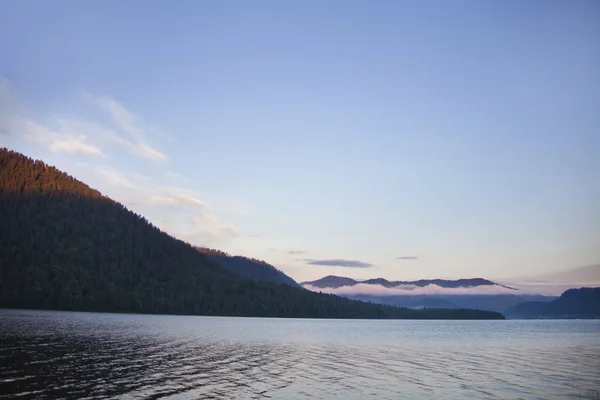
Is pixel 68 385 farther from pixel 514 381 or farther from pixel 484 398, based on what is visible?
pixel 514 381

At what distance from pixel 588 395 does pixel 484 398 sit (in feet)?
39.3

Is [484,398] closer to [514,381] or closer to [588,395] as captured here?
[588,395]

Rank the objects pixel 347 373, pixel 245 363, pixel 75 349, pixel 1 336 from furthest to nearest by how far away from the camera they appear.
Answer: pixel 1 336, pixel 75 349, pixel 245 363, pixel 347 373

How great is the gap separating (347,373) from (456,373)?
16.5 meters

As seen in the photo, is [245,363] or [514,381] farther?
[245,363]

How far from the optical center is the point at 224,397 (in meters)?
47.3

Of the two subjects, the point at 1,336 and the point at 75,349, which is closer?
the point at 75,349

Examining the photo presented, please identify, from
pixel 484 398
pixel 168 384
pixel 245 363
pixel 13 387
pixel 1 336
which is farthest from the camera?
pixel 1 336

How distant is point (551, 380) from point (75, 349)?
75.9 meters

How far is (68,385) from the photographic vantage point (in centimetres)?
4894

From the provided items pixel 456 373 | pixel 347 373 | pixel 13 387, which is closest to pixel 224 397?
pixel 13 387

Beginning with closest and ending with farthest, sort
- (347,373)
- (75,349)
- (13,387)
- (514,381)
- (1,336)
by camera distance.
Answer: (13,387) → (514,381) → (347,373) → (75,349) → (1,336)

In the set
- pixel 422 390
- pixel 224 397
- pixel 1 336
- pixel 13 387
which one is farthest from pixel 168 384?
pixel 1 336

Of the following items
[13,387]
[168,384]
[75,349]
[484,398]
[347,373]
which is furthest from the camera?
[75,349]
